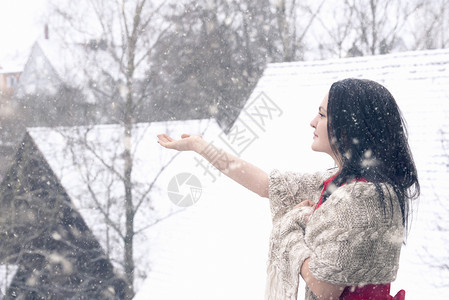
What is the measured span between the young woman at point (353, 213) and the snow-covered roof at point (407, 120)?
2991mm

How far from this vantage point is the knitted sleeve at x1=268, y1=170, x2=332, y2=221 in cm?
144

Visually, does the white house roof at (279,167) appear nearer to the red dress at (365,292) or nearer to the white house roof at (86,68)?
the red dress at (365,292)

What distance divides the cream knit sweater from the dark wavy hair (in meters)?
0.07

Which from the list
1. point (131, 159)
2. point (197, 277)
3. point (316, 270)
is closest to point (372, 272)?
point (316, 270)

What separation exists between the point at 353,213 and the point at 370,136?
232 millimetres

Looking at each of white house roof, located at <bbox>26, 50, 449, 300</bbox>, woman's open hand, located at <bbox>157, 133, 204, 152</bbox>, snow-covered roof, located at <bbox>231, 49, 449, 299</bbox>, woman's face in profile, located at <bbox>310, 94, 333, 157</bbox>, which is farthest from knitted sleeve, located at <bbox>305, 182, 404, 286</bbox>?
snow-covered roof, located at <bbox>231, 49, 449, 299</bbox>

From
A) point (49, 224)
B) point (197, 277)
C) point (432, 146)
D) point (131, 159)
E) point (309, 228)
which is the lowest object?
point (49, 224)

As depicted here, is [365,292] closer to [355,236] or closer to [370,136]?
[355,236]

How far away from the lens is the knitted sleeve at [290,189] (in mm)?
1440

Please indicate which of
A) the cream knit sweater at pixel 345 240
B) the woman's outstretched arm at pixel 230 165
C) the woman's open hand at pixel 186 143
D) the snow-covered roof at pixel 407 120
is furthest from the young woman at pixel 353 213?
the snow-covered roof at pixel 407 120

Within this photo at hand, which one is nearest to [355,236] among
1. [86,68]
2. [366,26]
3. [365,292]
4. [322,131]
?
[365,292]

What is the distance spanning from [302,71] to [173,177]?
3.30m

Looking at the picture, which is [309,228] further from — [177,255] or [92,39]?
[92,39]

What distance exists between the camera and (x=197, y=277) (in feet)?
14.5
